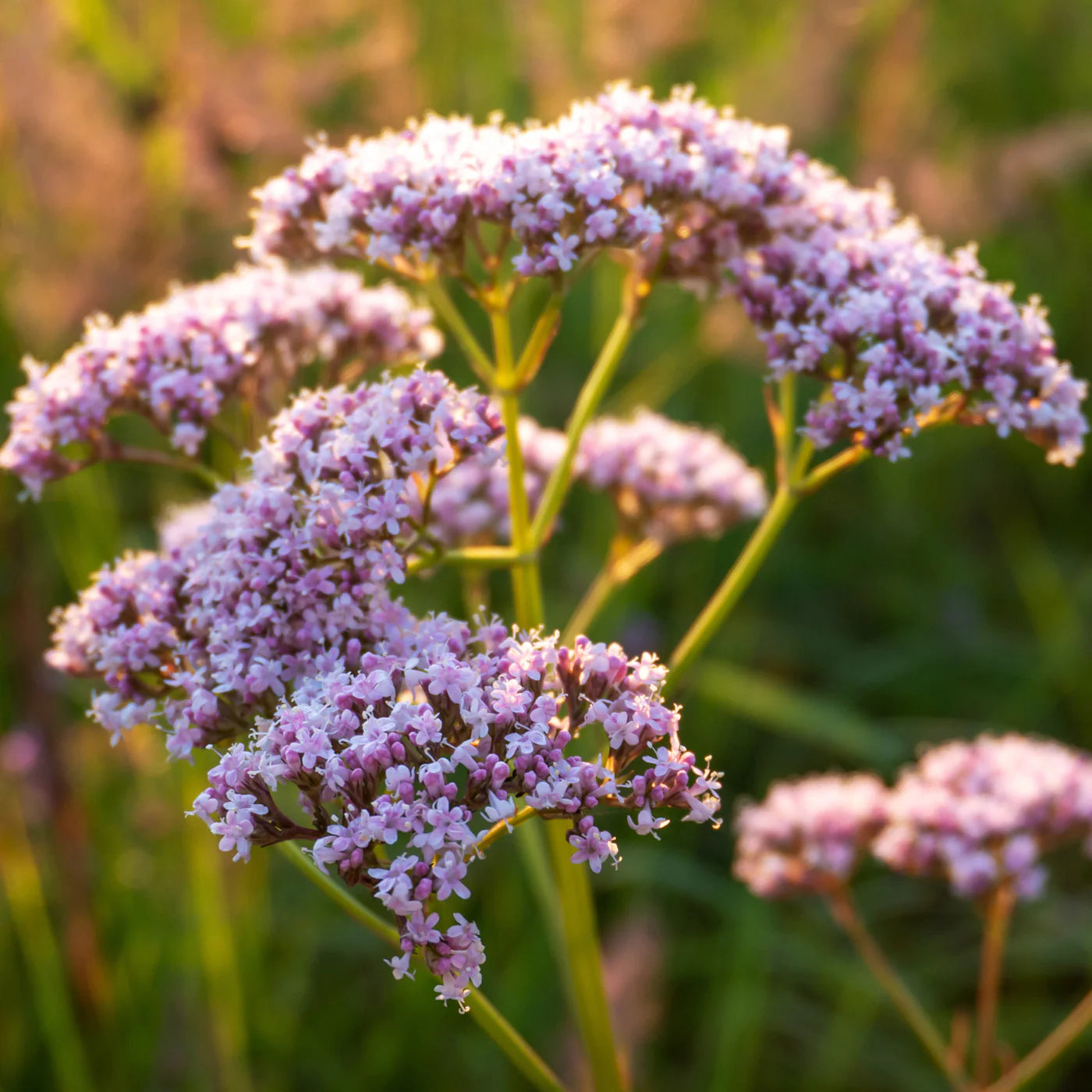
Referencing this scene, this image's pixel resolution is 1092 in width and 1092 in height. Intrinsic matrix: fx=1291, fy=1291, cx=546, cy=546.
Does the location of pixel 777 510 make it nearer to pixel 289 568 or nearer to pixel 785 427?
pixel 785 427

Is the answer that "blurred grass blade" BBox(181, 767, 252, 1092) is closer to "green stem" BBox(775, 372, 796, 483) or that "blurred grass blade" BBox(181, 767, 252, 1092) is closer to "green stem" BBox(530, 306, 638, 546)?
"green stem" BBox(530, 306, 638, 546)

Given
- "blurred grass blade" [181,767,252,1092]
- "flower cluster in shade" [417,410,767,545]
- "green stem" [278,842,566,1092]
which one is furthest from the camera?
"blurred grass blade" [181,767,252,1092]

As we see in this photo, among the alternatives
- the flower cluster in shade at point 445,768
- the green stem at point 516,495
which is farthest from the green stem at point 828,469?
the flower cluster in shade at point 445,768

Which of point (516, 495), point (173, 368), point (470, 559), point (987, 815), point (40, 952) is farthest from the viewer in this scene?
point (40, 952)

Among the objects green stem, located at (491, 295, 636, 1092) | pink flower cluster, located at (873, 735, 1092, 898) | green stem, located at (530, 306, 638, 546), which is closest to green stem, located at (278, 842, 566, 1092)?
green stem, located at (491, 295, 636, 1092)

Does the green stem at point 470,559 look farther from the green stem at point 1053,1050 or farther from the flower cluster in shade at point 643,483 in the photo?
the green stem at point 1053,1050

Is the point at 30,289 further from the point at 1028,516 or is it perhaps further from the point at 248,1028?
the point at 1028,516

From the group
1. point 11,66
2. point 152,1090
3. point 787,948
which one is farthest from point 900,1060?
point 11,66

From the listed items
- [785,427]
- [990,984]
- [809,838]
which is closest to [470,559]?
[785,427]
